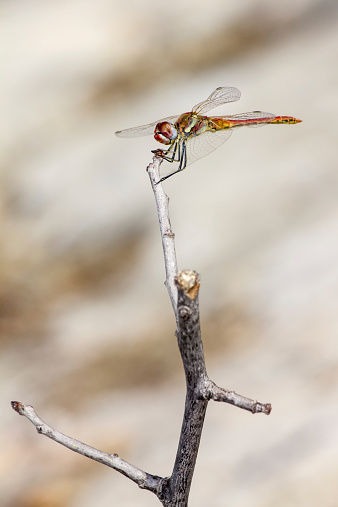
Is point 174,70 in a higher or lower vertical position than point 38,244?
higher

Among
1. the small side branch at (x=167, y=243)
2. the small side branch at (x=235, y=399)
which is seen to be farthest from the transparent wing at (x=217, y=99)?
the small side branch at (x=235, y=399)

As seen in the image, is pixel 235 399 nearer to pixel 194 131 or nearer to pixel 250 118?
pixel 194 131

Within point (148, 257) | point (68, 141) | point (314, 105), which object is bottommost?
point (148, 257)

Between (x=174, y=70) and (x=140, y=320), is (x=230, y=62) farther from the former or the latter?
(x=140, y=320)

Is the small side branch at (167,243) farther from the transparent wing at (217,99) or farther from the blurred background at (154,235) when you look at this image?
the blurred background at (154,235)

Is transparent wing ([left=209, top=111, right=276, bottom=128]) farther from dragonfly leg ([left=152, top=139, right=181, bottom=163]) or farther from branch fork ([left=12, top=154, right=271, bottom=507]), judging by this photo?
branch fork ([left=12, top=154, right=271, bottom=507])

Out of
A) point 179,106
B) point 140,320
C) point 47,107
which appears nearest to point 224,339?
point 140,320
